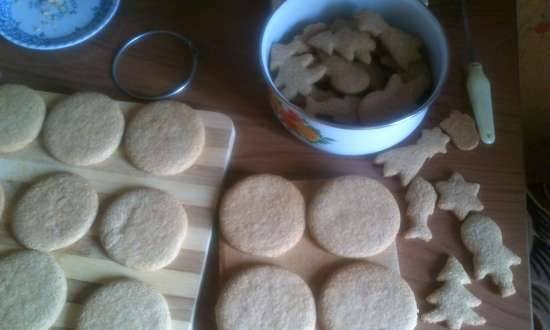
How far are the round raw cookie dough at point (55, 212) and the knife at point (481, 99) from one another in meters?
0.49

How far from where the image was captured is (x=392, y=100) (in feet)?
1.99

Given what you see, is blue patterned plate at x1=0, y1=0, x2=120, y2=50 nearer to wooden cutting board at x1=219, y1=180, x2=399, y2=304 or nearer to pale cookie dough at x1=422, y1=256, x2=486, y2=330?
wooden cutting board at x1=219, y1=180, x2=399, y2=304

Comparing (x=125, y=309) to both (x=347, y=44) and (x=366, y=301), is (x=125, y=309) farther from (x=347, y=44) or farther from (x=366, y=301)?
(x=347, y=44)

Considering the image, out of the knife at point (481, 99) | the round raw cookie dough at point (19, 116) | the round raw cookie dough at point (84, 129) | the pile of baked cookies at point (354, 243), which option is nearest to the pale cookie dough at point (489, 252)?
the pile of baked cookies at point (354, 243)

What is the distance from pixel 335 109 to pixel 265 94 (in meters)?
0.12

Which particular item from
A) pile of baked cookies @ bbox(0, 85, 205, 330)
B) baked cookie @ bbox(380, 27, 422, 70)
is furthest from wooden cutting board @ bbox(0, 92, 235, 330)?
baked cookie @ bbox(380, 27, 422, 70)

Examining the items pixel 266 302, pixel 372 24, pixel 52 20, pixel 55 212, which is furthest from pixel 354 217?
pixel 52 20

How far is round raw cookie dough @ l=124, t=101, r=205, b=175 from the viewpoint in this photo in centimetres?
64

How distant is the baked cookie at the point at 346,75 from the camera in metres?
0.63

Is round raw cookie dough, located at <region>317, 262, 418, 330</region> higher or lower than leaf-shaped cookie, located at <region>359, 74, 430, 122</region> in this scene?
lower

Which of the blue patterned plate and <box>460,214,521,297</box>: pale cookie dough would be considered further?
the blue patterned plate

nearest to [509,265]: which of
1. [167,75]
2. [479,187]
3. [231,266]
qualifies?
[479,187]

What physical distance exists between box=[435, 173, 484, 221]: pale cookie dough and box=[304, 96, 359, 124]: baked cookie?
136mm

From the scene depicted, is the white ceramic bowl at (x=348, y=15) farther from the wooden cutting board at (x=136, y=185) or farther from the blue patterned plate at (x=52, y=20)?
the blue patterned plate at (x=52, y=20)
